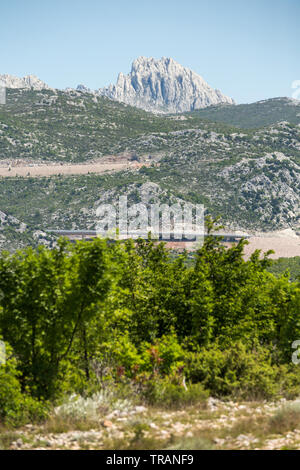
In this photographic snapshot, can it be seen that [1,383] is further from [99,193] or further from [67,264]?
[99,193]

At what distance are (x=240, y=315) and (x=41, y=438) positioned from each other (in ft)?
30.3

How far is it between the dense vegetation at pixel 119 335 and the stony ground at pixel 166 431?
0.81m

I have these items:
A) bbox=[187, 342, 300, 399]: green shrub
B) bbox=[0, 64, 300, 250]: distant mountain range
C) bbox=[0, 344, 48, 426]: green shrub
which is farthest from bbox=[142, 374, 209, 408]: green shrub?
bbox=[0, 64, 300, 250]: distant mountain range

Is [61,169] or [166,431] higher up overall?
[61,169]

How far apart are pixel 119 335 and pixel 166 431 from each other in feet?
16.4

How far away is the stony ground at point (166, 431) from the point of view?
9500 millimetres

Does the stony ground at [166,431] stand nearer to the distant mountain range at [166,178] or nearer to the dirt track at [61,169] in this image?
the distant mountain range at [166,178]

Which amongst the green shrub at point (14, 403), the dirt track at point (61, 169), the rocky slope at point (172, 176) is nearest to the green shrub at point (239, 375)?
the green shrub at point (14, 403)

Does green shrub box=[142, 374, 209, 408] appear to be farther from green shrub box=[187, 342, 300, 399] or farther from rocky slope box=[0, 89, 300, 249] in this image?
rocky slope box=[0, 89, 300, 249]

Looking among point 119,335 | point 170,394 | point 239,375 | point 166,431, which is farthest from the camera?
point 119,335

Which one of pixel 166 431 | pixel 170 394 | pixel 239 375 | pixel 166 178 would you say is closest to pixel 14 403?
pixel 166 431

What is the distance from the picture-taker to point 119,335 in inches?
588

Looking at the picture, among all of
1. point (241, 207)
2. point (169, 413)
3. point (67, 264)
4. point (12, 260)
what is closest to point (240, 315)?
point (169, 413)

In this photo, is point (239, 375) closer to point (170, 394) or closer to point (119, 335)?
point (170, 394)
